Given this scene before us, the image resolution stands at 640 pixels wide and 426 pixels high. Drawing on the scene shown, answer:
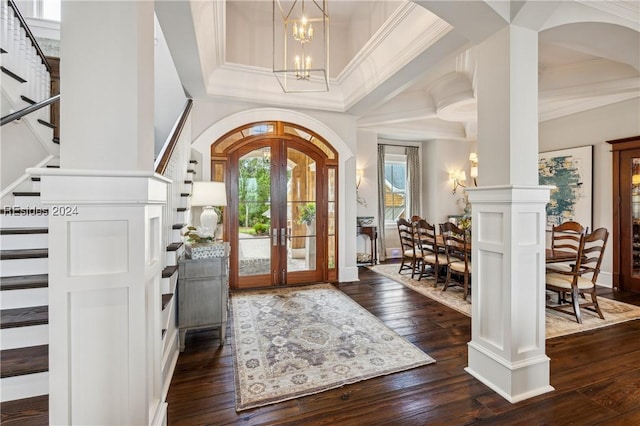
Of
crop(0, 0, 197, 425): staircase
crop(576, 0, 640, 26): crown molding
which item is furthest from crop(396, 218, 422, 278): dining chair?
crop(0, 0, 197, 425): staircase

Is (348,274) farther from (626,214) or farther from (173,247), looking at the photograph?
(626,214)

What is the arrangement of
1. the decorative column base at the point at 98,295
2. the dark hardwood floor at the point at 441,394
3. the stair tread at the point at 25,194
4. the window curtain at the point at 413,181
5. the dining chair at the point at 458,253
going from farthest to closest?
the window curtain at the point at 413,181 → the dining chair at the point at 458,253 → the stair tread at the point at 25,194 → the dark hardwood floor at the point at 441,394 → the decorative column base at the point at 98,295

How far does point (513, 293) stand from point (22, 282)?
3.41 meters

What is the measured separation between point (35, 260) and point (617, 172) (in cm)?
722

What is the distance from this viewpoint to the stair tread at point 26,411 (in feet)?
5.34

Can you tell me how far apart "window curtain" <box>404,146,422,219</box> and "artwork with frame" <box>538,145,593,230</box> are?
8.70 feet

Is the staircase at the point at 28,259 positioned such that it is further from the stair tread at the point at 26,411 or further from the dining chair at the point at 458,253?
the dining chair at the point at 458,253

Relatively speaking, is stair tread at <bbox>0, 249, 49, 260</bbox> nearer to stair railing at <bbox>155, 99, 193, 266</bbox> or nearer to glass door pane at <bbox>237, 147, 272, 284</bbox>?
stair railing at <bbox>155, 99, 193, 266</bbox>

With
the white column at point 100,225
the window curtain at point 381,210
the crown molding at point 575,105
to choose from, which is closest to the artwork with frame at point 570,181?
the crown molding at point 575,105

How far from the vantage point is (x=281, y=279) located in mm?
4777

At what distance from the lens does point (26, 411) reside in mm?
1706

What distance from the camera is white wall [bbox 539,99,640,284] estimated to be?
14.4 feet

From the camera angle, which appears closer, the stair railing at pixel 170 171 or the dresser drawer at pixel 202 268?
the stair railing at pixel 170 171

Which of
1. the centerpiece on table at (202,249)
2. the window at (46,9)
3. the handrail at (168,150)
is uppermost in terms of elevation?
the window at (46,9)
